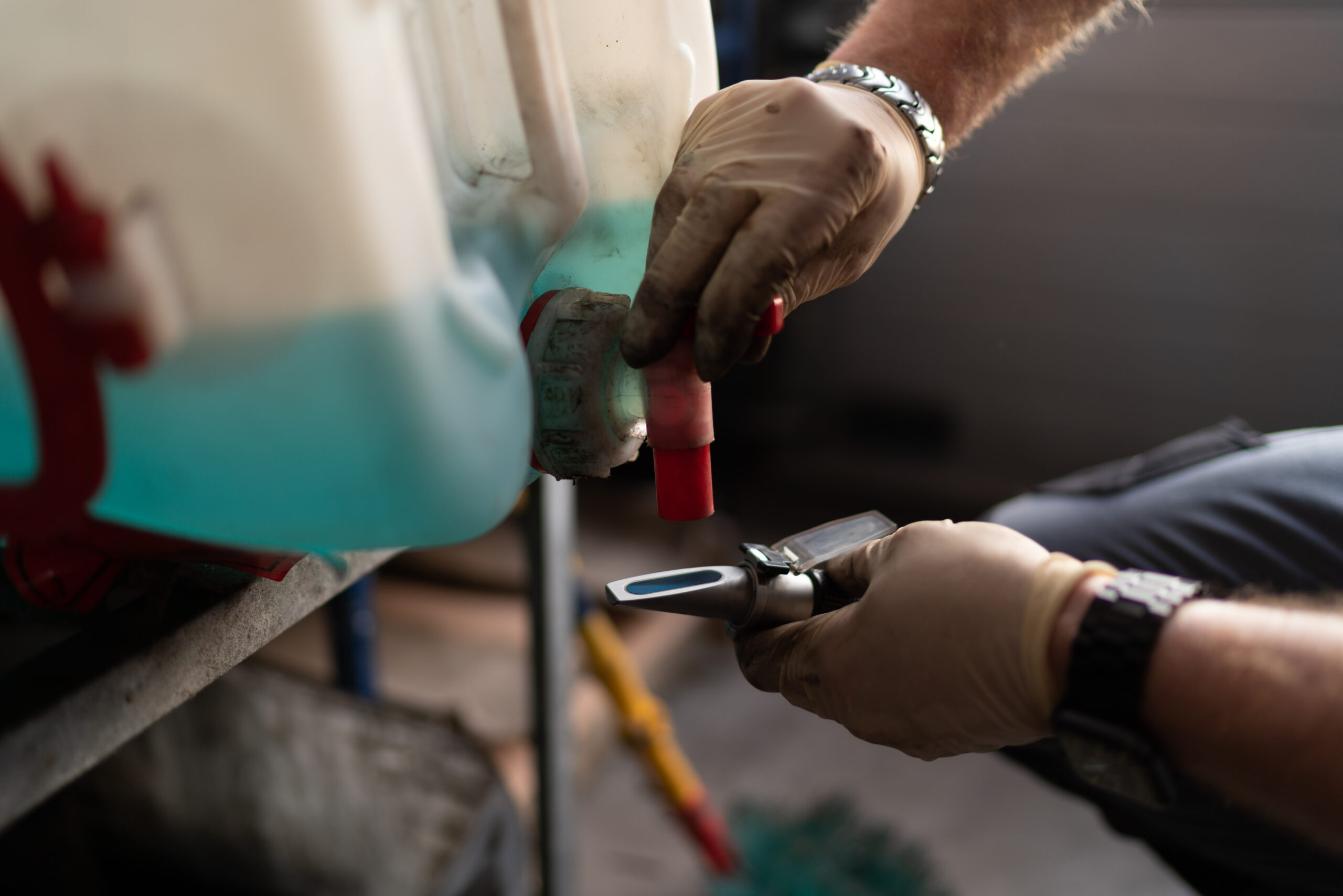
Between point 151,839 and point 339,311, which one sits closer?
point 339,311

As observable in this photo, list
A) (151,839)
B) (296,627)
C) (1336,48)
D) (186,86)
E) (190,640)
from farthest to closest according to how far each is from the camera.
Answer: (296,627) → (1336,48) → (151,839) → (190,640) → (186,86)

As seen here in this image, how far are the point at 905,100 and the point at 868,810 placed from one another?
4.07ft

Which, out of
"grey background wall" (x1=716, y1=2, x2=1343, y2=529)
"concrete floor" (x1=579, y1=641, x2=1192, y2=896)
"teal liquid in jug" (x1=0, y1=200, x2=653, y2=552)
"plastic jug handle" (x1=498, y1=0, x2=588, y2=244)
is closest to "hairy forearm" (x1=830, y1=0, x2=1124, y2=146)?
"plastic jug handle" (x1=498, y1=0, x2=588, y2=244)

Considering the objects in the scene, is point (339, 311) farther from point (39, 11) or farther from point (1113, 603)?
point (1113, 603)

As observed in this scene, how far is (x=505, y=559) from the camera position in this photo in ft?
6.05

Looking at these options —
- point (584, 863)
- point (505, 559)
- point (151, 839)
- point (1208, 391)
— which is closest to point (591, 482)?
point (505, 559)

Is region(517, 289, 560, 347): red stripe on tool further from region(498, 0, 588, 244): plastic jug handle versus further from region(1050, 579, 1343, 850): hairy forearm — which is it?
region(1050, 579, 1343, 850): hairy forearm

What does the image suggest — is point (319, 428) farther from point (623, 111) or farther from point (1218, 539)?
point (1218, 539)

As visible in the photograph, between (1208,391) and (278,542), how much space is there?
2058 mm

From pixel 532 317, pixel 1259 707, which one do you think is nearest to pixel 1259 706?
pixel 1259 707

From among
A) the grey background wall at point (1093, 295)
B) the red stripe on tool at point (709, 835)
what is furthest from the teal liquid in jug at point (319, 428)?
the grey background wall at point (1093, 295)

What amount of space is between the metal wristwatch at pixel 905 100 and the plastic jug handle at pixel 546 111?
0.23m

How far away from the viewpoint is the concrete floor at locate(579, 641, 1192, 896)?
53.4 inches

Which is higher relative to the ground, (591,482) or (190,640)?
(190,640)
